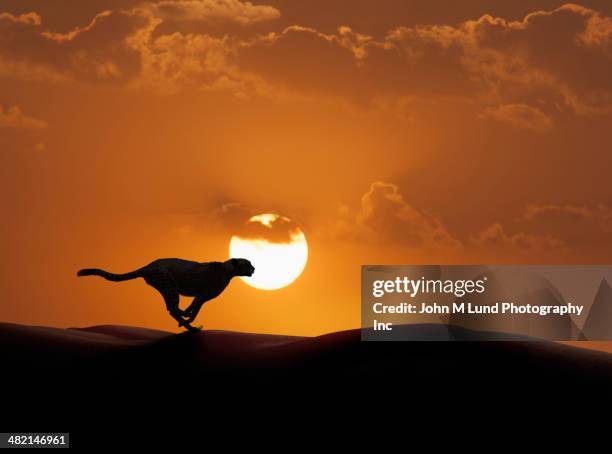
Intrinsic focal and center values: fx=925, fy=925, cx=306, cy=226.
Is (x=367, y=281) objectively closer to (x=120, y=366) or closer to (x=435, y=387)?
(x=435, y=387)

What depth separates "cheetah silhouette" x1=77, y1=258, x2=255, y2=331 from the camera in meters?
17.9

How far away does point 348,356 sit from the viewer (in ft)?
58.5

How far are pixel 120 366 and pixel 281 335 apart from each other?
449cm

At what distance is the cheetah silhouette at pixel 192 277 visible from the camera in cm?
1792

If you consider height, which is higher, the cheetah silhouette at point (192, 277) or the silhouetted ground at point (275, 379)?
the cheetah silhouette at point (192, 277)

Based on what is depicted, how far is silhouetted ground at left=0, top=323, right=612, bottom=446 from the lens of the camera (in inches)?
647

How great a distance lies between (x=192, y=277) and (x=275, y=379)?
8.41 feet

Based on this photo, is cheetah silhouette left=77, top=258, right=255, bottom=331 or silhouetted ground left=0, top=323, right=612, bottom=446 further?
cheetah silhouette left=77, top=258, right=255, bottom=331

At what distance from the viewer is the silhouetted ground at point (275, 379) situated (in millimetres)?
16422

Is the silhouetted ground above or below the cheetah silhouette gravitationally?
below

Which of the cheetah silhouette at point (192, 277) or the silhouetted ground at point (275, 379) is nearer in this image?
the silhouetted ground at point (275, 379)

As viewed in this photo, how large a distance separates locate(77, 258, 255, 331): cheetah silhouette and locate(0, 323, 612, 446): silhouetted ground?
1.21 m

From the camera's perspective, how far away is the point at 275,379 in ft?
56.7

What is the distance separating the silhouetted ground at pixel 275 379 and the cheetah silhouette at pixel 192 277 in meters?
1.21
